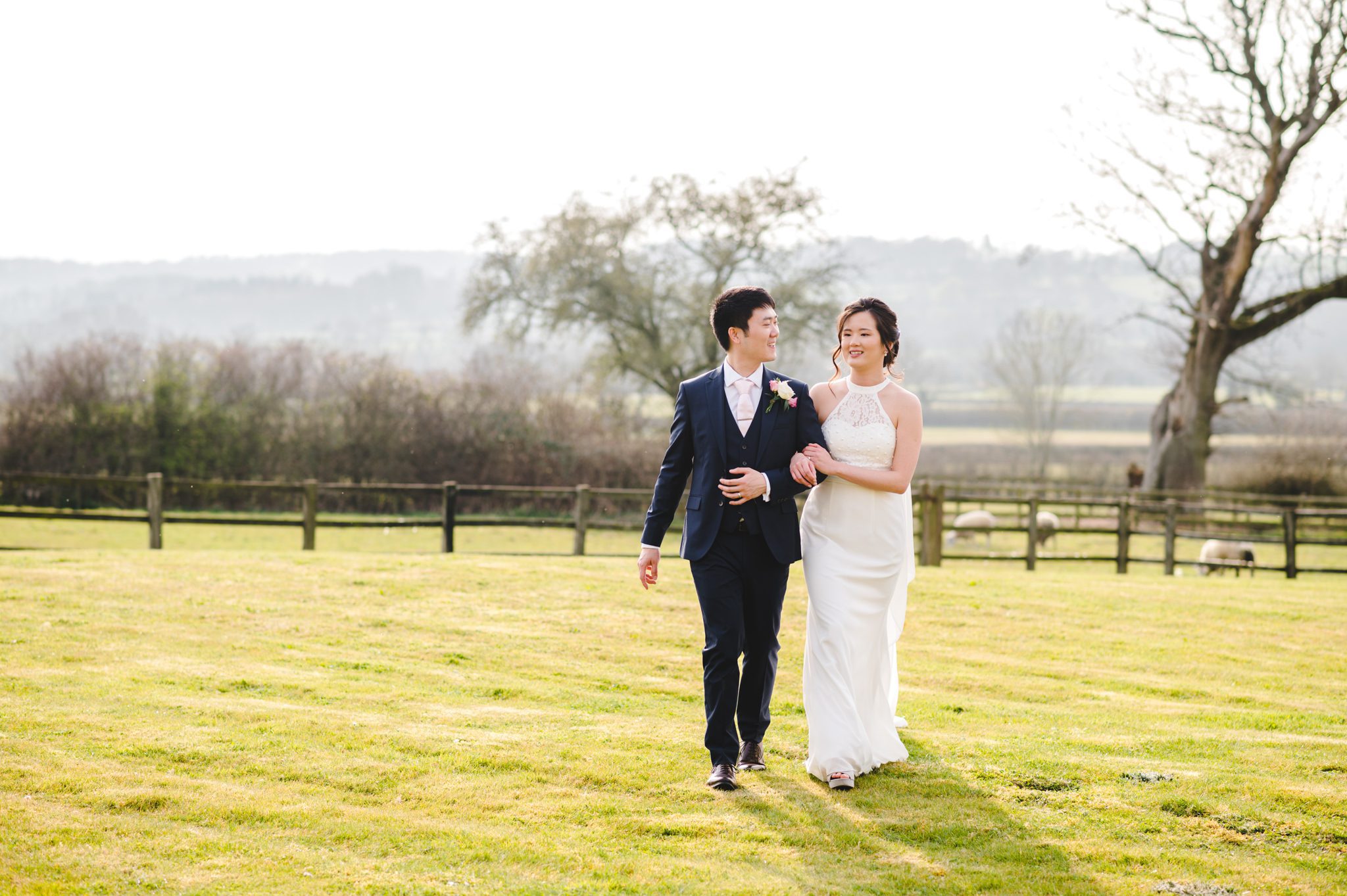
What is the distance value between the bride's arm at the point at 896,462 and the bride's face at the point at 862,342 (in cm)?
23

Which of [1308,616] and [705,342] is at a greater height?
[705,342]

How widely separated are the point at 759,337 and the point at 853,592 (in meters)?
1.24

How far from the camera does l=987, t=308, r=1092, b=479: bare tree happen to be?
2714 inches

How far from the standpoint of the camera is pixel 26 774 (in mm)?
4938

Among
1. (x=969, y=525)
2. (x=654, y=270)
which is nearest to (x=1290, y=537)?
(x=969, y=525)

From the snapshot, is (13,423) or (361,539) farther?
(13,423)

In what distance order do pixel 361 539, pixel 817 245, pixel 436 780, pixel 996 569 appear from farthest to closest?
pixel 817 245 → pixel 361 539 → pixel 996 569 → pixel 436 780

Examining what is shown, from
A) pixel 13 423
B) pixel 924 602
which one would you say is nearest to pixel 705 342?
pixel 13 423

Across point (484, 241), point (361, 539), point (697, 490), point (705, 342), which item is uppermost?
point (484, 241)

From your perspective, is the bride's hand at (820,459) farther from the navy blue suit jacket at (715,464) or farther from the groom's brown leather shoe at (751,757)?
the groom's brown leather shoe at (751,757)

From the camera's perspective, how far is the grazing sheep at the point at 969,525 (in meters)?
23.1

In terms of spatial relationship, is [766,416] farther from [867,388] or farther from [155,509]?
[155,509]

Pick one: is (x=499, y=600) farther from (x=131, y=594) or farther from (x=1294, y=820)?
(x=1294, y=820)

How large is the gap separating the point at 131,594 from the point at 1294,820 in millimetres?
8837
